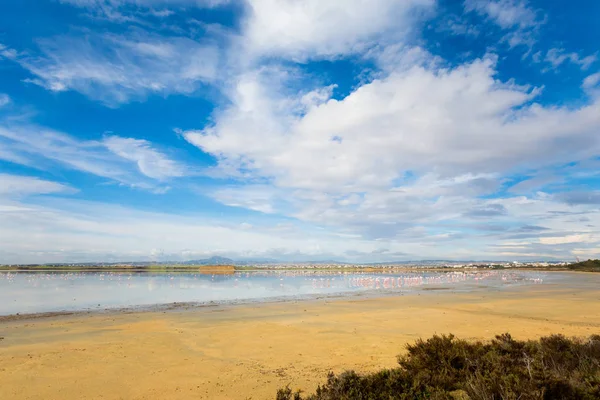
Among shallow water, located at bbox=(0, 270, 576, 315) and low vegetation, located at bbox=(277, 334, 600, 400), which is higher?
low vegetation, located at bbox=(277, 334, 600, 400)

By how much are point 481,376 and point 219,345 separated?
9.51 m

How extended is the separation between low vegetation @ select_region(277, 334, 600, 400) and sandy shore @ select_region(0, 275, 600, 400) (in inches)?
92.1

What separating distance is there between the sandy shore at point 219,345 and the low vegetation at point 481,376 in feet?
7.68

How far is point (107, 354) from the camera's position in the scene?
1174 centimetres

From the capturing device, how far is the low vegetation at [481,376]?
17.9ft

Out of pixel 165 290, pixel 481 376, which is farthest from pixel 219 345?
pixel 165 290

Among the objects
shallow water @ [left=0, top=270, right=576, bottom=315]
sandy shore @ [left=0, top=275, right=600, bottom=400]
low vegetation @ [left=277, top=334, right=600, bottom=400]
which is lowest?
shallow water @ [left=0, top=270, right=576, bottom=315]

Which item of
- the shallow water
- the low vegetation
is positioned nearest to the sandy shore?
the low vegetation

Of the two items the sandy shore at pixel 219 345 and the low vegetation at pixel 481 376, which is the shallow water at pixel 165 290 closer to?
the sandy shore at pixel 219 345

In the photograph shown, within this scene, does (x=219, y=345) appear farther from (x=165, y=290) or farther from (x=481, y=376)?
(x=165, y=290)

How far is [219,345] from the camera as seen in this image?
1301 cm

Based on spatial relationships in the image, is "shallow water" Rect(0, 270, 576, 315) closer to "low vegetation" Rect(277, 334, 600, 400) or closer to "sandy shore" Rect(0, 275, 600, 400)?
"sandy shore" Rect(0, 275, 600, 400)

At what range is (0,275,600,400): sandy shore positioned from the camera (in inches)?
344

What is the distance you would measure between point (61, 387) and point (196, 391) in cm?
348
